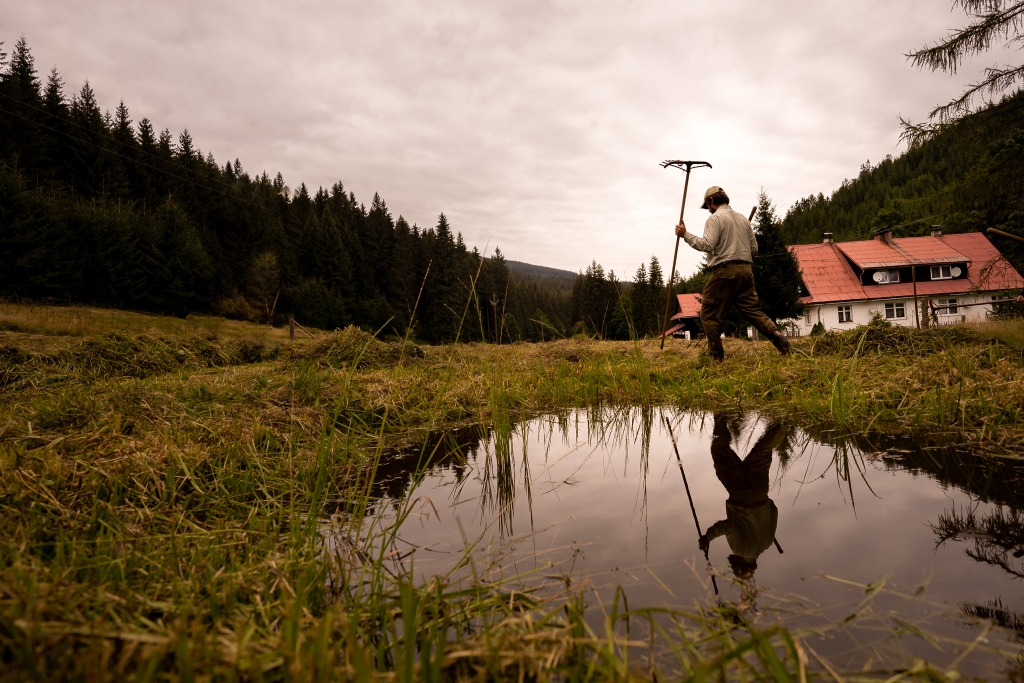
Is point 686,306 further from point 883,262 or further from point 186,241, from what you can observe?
point 186,241

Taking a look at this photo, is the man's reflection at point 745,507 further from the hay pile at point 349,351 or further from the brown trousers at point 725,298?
the hay pile at point 349,351

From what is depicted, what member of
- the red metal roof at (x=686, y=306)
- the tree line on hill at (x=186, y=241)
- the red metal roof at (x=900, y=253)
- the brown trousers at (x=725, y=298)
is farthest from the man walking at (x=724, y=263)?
the red metal roof at (x=686, y=306)

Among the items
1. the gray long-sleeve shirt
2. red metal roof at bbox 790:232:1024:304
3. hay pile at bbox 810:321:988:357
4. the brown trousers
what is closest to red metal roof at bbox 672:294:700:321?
red metal roof at bbox 790:232:1024:304

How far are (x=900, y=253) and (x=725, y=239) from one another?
111 feet

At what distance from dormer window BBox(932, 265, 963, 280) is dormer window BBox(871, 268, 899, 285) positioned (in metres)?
2.14

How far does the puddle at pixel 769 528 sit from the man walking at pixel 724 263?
322 centimetres

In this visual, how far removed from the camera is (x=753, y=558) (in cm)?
118

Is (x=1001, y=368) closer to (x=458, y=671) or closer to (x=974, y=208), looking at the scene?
(x=458, y=671)

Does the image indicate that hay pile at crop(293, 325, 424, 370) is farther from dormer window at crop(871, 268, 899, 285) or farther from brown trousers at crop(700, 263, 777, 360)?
dormer window at crop(871, 268, 899, 285)

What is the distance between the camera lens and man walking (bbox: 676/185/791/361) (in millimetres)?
5242

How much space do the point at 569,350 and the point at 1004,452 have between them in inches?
204

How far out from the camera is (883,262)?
29219 millimetres

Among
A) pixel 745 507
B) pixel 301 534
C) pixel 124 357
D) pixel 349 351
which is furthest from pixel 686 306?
pixel 301 534

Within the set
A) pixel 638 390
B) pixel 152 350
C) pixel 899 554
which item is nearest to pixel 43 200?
pixel 152 350
